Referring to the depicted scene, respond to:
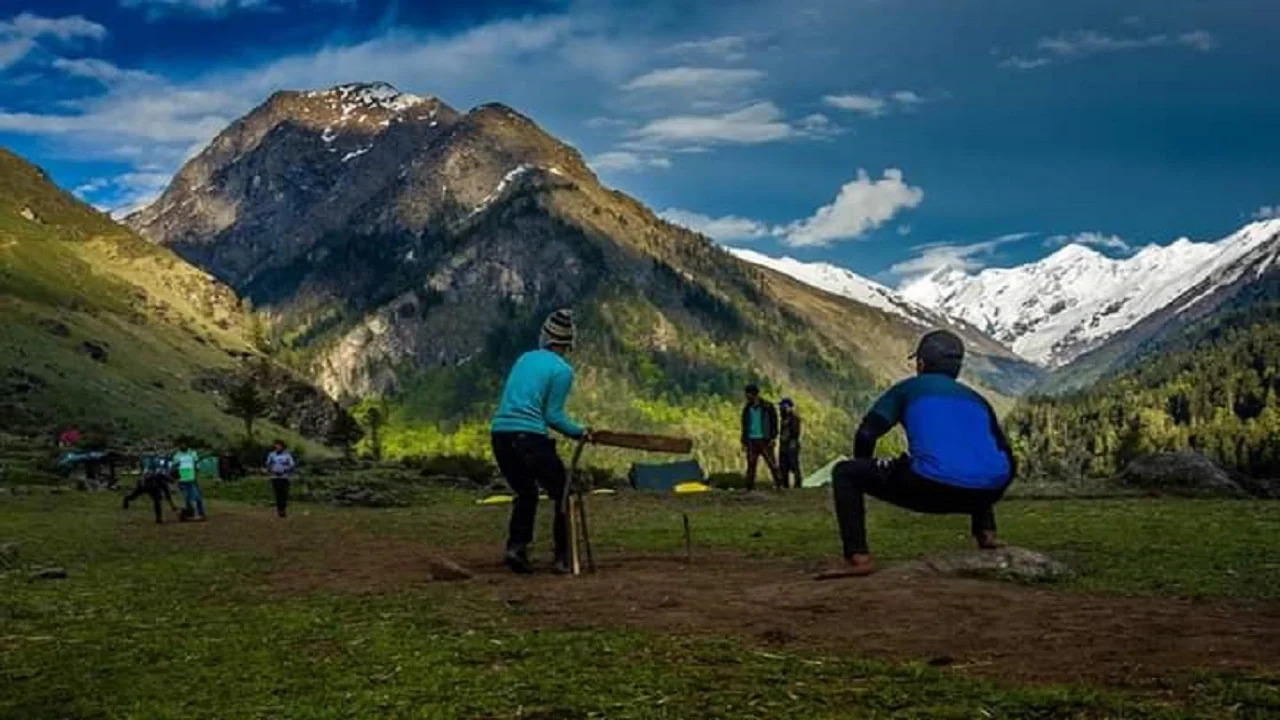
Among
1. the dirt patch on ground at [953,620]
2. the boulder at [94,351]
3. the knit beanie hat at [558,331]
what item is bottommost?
the dirt patch on ground at [953,620]

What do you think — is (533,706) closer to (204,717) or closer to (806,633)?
(204,717)

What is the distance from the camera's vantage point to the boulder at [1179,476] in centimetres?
3288

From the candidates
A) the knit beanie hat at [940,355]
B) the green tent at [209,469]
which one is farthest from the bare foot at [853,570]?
the green tent at [209,469]

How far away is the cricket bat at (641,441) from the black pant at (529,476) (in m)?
0.67

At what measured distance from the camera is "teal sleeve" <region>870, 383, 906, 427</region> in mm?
13617

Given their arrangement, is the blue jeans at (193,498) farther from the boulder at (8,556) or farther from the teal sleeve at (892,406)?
the teal sleeve at (892,406)

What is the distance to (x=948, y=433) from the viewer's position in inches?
526

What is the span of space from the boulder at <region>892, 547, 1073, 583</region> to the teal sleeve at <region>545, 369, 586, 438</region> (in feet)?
16.2

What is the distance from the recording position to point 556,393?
16812mm

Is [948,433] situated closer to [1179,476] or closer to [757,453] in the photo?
[757,453]

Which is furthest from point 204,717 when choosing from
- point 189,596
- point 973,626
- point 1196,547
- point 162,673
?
point 1196,547

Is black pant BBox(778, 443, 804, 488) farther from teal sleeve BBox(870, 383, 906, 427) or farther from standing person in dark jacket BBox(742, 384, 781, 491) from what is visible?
teal sleeve BBox(870, 383, 906, 427)

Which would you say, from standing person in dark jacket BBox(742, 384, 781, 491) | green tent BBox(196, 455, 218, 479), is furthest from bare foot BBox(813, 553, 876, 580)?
green tent BBox(196, 455, 218, 479)

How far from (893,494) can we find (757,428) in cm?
2355
